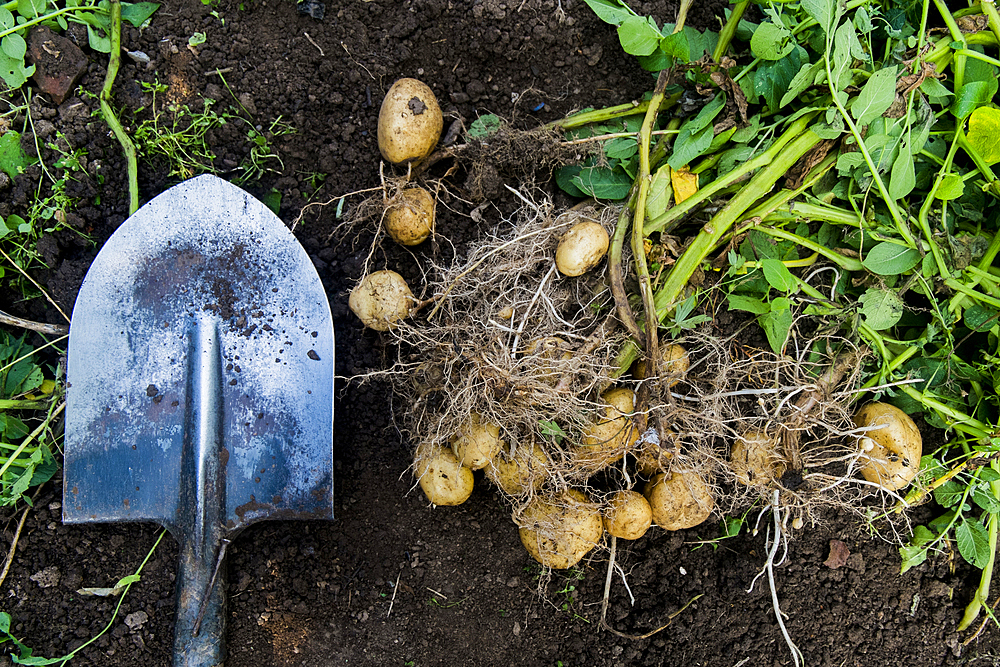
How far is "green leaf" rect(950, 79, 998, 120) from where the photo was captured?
128cm

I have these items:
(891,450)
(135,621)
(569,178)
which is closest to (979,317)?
(891,450)

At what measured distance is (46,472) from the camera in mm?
1360

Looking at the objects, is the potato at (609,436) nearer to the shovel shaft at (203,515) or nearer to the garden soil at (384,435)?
the garden soil at (384,435)

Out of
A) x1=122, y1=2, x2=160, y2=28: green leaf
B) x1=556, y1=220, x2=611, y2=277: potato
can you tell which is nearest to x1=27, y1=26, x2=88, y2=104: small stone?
x1=122, y1=2, x2=160, y2=28: green leaf

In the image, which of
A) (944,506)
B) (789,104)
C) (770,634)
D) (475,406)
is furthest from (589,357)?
(944,506)

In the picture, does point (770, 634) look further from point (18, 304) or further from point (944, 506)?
point (18, 304)

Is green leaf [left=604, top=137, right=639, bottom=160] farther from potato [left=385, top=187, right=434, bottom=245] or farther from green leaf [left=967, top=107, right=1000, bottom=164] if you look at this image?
green leaf [left=967, top=107, right=1000, bottom=164]

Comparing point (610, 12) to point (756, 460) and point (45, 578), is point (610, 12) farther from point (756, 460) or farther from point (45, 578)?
point (45, 578)

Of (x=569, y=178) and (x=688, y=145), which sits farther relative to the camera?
(x=569, y=178)

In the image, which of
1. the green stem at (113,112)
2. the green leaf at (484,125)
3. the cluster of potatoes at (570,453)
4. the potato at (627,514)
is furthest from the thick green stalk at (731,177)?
the green stem at (113,112)

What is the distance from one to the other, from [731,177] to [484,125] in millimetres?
551

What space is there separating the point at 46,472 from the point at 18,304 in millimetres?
381

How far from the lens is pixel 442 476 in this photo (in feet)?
4.23

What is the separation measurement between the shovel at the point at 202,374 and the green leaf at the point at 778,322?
931mm
